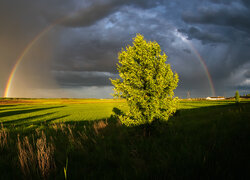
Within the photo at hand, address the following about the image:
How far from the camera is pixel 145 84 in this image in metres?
8.77

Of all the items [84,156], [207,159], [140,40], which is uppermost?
[140,40]

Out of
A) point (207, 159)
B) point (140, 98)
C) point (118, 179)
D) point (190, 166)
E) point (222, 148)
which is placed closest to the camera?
point (118, 179)

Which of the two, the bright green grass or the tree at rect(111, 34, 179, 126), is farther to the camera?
the bright green grass

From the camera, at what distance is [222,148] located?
5.39 meters

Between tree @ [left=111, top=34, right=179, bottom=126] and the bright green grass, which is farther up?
tree @ [left=111, top=34, right=179, bottom=126]

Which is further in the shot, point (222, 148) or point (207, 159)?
point (222, 148)

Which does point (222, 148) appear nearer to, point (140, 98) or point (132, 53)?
point (140, 98)

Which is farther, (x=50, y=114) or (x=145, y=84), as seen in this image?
(x=50, y=114)

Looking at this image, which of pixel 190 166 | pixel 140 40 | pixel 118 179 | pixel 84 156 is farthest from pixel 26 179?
pixel 140 40

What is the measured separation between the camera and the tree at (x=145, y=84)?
→ 8305 millimetres

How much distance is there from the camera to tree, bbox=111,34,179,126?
830 cm

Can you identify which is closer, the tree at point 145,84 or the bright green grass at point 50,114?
the tree at point 145,84

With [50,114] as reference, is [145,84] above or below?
above

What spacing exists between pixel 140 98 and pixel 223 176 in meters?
5.24
